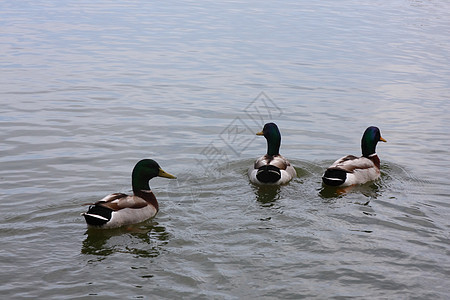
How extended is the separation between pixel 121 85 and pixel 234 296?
36.6ft

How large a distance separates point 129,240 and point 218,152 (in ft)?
15.1

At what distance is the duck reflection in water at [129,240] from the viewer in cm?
809

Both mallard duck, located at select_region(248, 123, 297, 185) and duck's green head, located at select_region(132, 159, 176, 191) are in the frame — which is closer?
duck's green head, located at select_region(132, 159, 176, 191)

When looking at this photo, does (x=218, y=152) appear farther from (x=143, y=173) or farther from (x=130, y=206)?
(x=130, y=206)

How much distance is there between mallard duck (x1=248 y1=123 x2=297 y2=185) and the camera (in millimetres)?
10633

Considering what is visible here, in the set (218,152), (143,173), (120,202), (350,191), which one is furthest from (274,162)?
(120,202)

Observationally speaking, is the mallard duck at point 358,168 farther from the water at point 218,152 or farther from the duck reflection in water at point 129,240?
the duck reflection in water at point 129,240

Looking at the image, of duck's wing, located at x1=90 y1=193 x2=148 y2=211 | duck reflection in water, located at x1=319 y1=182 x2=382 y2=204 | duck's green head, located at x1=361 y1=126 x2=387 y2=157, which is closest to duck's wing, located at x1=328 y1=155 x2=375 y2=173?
duck reflection in water, located at x1=319 y1=182 x2=382 y2=204

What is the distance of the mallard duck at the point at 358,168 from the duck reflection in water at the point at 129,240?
3.19 meters

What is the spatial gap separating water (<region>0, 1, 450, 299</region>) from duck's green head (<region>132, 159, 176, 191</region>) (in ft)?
1.62

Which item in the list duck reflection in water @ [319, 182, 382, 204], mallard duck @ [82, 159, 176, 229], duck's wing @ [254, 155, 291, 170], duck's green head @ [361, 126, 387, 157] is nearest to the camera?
mallard duck @ [82, 159, 176, 229]

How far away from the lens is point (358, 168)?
11156 mm

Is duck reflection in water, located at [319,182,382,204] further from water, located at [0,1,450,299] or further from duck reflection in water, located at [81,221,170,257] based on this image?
duck reflection in water, located at [81,221,170,257]

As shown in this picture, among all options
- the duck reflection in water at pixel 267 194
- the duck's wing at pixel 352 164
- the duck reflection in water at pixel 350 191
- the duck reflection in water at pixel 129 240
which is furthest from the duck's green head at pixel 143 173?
the duck's wing at pixel 352 164
